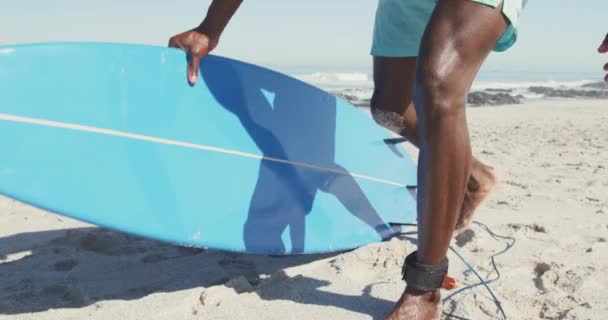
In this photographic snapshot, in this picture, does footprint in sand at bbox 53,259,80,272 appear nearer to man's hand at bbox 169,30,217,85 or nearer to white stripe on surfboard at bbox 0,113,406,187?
white stripe on surfboard at bbox 0,113,406,187

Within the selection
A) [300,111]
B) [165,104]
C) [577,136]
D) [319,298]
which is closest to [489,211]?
[300,111]

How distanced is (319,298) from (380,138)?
114 centimetres

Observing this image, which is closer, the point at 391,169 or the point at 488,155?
the point at 391,169

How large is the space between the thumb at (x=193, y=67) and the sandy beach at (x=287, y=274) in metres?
0.65

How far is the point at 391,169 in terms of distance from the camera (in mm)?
2689

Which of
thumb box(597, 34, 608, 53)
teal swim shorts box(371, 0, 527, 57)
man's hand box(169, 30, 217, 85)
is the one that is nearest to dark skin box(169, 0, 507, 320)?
teal swim shorts box(371, 0, 527, 57)

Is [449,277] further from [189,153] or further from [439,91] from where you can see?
[189,153]

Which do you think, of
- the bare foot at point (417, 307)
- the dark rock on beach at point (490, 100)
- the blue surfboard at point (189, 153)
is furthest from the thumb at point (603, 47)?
the dark rock on beach at point (490, 100)

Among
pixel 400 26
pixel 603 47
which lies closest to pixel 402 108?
pixel 400 26

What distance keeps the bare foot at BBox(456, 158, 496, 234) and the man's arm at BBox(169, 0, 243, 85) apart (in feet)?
3.39

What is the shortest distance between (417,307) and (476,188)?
2.56 ft

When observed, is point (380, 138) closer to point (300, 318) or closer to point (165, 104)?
point (165, 104)

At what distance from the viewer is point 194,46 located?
2043mm

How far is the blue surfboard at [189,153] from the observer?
159cm
